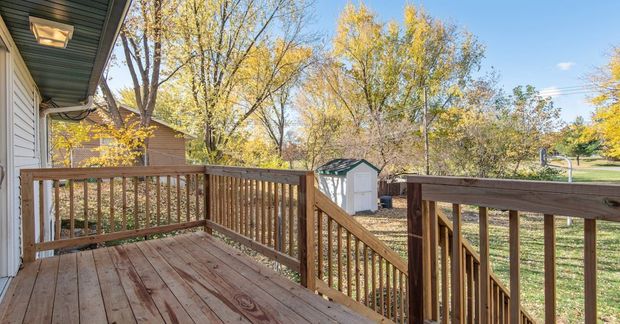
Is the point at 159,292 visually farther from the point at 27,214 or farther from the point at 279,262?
the point at 27,214

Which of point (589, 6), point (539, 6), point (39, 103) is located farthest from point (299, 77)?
point (589, 6)

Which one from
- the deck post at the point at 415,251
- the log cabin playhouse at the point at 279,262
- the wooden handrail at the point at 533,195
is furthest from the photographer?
the deck post at the point at 415,251

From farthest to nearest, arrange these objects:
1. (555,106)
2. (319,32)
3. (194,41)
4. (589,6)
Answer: (589,6) < (555,106) < (319,32) < (194,41)

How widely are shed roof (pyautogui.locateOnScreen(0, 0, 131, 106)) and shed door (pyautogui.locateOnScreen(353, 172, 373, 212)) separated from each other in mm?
8666

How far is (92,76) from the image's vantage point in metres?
3.63

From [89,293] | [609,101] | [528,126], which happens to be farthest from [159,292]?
[609,101]

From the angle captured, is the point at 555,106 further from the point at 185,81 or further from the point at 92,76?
the point at 92,76

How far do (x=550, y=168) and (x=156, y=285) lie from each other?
16815 millimetres

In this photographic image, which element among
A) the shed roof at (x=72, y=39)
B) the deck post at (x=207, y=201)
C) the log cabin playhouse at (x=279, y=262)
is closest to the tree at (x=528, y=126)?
the log cabin playhouse at (x=279, y=262)

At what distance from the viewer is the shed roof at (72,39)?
209 centimetres

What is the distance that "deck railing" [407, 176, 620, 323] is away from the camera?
1.02 m

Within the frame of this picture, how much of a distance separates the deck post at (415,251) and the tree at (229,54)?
31.7ft

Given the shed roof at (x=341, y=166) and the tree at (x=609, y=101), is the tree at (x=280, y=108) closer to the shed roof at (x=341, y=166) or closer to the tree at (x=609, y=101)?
the shed roof at (x=341, y=166)

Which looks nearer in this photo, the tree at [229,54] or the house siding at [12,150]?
the house siding at [12,150]
